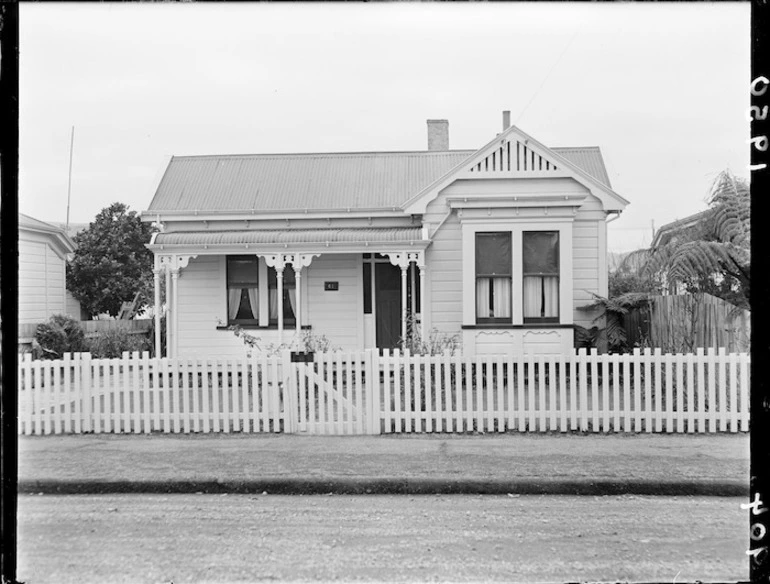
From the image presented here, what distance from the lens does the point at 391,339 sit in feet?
54.0

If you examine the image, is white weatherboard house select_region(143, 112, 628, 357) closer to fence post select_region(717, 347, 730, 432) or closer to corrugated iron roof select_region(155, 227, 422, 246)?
corrugated iron roof select_region(155, 227, 422, 246)

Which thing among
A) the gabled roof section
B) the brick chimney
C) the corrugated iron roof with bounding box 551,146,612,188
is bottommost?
the gabled roof section

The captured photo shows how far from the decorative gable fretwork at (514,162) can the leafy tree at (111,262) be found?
925 centimetres

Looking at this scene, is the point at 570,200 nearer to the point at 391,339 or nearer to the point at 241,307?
the point at 391,339

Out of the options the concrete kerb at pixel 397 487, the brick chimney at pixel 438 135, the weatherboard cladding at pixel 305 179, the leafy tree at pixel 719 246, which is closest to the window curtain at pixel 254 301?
the weatherboard cladding at pixel 305 179

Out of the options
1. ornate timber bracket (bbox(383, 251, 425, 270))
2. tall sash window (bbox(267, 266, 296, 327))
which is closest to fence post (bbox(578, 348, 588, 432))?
ornate timber bracket (bbox(383, 251, 425, 270))

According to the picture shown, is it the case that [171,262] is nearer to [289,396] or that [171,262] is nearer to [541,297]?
[289,396]

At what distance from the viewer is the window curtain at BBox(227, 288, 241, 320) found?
1655 centimetres

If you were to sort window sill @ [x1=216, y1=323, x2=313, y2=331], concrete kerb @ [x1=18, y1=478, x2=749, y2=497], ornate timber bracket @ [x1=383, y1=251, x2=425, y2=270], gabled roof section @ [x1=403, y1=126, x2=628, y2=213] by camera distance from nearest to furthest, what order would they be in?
concrete kerb @ [x1=18, y1=478, x2=749, y2=497] < gabled roof section @ [x1=403, y1=126, x2=628, y2=213] < ornate timber bracket @ [x1=383, y1=251, x2=425, y2=270] < window sill @ [x1=216, y1=323, x2=313, y2=331]

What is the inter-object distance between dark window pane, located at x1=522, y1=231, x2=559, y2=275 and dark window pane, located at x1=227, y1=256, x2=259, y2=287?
655cm

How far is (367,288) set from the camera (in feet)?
54.2

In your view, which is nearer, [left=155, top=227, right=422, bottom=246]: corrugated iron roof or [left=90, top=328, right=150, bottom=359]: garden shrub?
[left=90, top=328, right=150, bottom=359]: garden shrub

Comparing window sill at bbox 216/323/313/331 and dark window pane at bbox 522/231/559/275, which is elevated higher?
dark window pane at bbox 522/231/559/275

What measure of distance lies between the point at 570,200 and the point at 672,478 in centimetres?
823
